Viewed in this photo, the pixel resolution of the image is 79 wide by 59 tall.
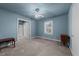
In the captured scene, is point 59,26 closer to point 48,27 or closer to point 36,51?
point 48,27

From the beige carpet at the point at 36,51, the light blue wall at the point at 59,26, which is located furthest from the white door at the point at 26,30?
the beige carpet at the point at 36,51

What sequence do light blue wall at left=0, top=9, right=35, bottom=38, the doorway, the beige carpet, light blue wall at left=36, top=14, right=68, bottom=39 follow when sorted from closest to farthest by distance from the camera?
1. the beige carpet
2. light blue wall at left=0, top=9, right=35, bottom=38
3. light blue wall at left=36, top=14, right=68, bottom=39
4. the doorway

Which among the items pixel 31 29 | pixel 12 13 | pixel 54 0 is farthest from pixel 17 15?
pixel 54 0

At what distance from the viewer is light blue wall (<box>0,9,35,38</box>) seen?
12.5 feet

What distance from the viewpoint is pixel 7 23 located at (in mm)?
4129

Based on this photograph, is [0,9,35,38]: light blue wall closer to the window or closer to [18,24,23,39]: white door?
[18,24,23,39]: white door

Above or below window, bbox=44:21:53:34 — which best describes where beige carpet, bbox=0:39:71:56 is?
below

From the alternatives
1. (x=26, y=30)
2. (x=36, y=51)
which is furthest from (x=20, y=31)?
(x=36, y=51)

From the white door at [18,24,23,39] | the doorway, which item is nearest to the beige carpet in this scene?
the white door at [18,24,23,39]

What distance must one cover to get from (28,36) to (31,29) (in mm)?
710

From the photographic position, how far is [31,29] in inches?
262

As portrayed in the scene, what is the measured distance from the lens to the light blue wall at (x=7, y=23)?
3823mm

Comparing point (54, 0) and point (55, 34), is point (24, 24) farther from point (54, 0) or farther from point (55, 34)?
point (54, 0)

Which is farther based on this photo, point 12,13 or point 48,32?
point 48,32
